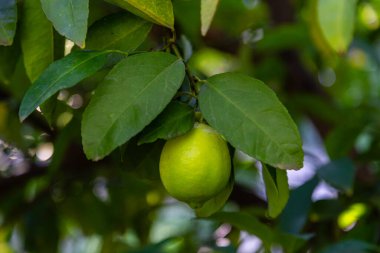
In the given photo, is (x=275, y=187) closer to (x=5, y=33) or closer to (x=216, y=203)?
(x=216, y=203)

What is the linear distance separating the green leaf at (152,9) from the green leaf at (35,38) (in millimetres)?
101

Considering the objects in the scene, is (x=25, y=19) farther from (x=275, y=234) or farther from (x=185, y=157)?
Result: (x=275, y=234)

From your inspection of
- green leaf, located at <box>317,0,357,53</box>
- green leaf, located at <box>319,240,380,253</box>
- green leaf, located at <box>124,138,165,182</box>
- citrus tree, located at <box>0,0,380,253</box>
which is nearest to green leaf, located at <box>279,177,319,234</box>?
citrus tree, located at <box>0,0,380,253</box>

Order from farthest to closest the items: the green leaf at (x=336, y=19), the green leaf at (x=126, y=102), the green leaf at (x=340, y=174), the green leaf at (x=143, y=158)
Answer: the green leaf at (x=340, y=174)
the green leaf at (x=336, y=19)
the green leaf at (x=143, y=158)
the green leaf at (x=126, y=102)

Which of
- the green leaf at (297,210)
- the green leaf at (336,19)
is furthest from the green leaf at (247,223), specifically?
the green leaf at (336,19)

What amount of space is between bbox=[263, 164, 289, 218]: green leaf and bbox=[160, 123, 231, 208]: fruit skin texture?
0.16ft

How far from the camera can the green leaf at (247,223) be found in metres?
1.01

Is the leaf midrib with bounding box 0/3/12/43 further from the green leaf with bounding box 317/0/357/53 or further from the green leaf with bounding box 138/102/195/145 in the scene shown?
the green leaf with bounding box 317/0/357/53

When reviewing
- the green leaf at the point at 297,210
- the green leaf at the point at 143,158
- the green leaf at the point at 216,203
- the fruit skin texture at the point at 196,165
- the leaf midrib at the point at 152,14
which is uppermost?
the leaf midrib at the point at 152,14

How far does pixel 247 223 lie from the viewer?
1032 mm

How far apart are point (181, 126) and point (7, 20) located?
213 millimetres

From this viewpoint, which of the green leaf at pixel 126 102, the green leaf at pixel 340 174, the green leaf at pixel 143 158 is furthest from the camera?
the green leaf at pixel 340 174

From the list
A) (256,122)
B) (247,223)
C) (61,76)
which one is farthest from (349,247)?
(61,76)

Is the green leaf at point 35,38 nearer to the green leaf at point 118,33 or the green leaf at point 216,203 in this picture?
the green leaf at point 118,33
